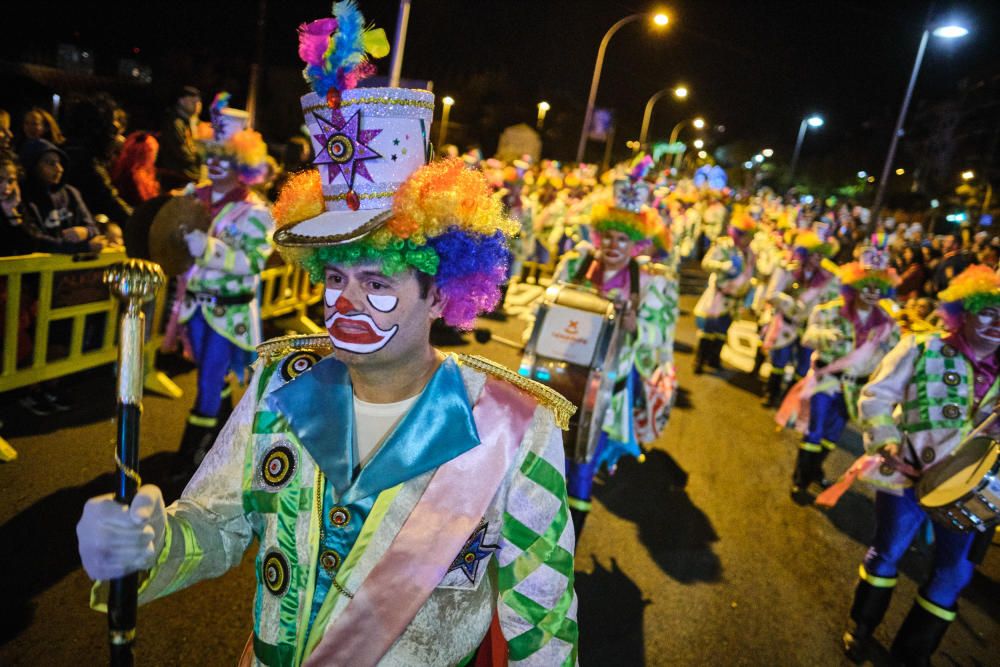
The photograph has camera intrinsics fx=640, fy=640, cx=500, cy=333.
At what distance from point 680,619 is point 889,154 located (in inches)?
579

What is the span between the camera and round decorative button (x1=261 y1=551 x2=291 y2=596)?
1717mm

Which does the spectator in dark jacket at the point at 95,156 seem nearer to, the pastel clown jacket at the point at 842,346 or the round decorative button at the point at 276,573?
the round decorative button at the point at 276,573

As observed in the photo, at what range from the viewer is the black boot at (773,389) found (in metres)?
8.84

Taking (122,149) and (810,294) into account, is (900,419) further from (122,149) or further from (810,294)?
(122,149)

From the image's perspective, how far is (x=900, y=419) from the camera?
12.6 feet

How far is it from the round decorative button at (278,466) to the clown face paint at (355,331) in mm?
332

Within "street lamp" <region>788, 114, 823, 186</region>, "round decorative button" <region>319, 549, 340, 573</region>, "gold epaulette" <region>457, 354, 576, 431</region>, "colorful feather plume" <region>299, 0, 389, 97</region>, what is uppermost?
"street lamp" <region>788, 114, 823, 186</region>

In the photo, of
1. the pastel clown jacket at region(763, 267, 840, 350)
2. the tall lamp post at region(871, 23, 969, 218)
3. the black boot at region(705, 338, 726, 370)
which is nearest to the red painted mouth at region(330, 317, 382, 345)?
the pastel clown jacket at region(763, 267, 840, 350)

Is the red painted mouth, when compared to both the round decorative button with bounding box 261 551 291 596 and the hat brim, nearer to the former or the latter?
the hat brim

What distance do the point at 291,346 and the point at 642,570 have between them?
3364 mm

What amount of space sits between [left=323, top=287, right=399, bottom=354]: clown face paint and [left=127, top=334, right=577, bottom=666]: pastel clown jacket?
0.56ft

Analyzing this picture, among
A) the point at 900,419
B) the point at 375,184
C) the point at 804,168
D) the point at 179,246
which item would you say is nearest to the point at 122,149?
the point at 179,246

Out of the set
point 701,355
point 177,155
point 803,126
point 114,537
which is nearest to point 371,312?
point 114,537

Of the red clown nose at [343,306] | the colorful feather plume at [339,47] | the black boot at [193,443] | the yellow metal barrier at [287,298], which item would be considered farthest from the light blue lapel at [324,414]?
the yellow metal barrier at [287,298]
